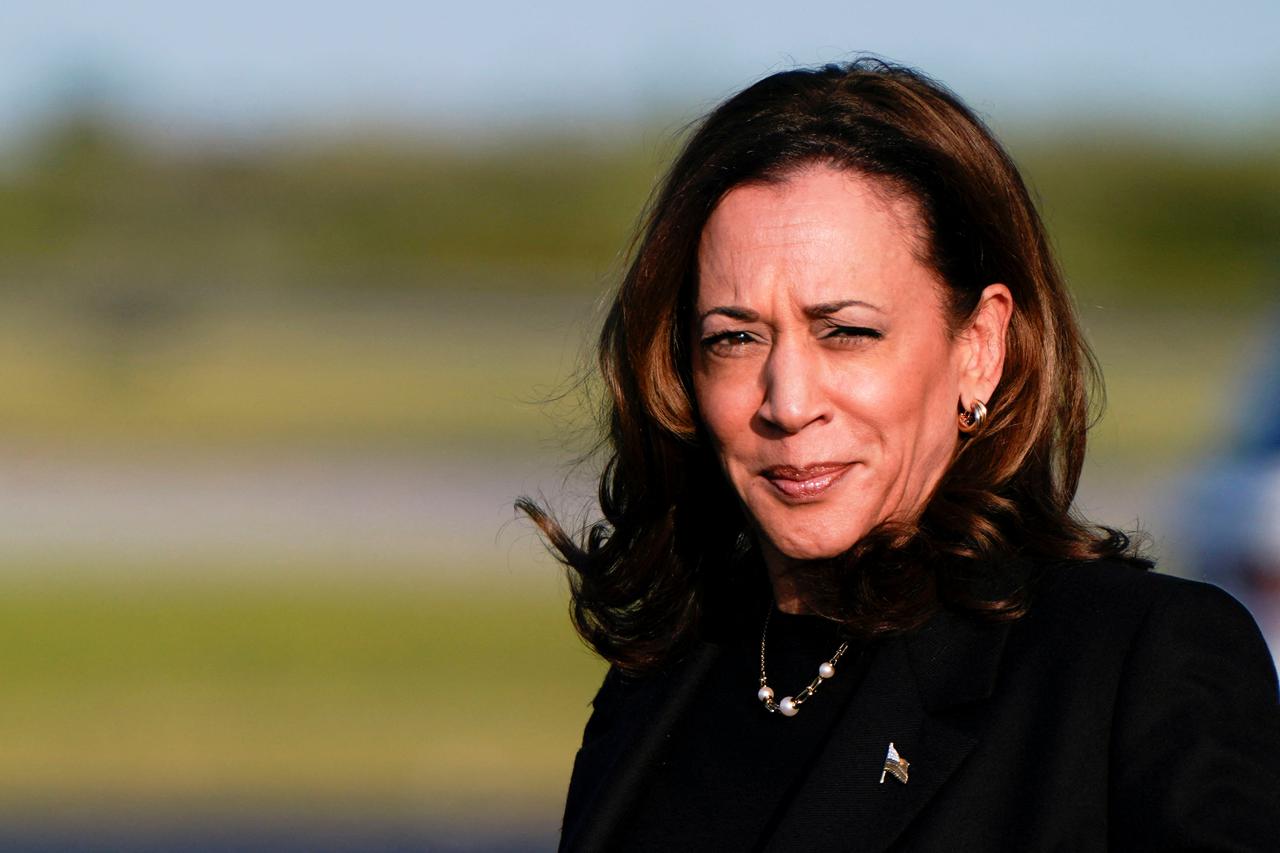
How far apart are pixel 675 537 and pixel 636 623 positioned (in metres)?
0.18

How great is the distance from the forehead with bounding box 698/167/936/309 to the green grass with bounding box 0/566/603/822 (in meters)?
3.81

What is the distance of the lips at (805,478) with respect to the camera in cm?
271

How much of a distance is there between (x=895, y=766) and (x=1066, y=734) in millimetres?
274

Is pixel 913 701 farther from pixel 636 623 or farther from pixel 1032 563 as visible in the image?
pixel 636 623

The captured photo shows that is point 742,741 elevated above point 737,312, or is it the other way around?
point 737,312

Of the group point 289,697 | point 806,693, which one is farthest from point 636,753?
point 289,697

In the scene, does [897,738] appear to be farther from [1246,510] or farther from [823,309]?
[1246,510]

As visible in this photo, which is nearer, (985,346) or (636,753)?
(985,346)

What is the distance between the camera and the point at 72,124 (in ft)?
142

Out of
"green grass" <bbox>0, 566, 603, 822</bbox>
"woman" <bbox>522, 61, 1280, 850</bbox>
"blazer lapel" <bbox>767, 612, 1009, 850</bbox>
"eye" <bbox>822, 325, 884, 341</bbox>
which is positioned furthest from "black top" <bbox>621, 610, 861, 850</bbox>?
"green grass" <bbox>0, 566, 603, 822</bbox>

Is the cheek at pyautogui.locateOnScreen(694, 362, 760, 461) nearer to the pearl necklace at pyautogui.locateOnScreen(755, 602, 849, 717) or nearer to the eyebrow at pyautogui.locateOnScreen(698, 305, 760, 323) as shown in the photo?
the eyebrow at pyautogui.locateOnScreen(698, 305, 760, 323)

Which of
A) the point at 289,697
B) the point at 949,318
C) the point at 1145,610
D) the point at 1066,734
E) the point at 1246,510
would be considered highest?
the point at 289,697

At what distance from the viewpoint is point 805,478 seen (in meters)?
2.73

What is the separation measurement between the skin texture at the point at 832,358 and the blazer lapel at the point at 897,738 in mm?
224
